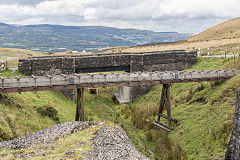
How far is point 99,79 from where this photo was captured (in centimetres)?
2383

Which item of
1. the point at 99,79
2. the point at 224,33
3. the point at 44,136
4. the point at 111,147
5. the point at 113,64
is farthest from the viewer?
the point at 224,33

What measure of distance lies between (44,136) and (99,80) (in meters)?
7.71

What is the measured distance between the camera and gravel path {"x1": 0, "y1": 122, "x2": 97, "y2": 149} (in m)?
17.5

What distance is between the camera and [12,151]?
15844mm

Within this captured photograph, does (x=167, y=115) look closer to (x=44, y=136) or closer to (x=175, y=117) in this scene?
(x=175, y=117)

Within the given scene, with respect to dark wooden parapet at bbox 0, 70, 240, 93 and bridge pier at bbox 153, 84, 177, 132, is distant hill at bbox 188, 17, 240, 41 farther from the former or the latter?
bridge pier at bbox 153, 84, 177, 132

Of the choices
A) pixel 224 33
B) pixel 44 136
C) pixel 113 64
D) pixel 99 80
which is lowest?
pixel 44 136

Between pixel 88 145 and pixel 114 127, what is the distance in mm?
4254

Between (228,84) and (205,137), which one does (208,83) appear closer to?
(228,84)

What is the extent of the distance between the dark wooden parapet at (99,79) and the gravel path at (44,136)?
3.92 m

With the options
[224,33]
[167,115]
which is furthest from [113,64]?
[224,33]

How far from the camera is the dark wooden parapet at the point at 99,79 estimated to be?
69.6 feet

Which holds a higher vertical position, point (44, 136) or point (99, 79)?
point (99, 79)

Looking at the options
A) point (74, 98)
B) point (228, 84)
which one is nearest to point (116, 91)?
point (74, 98)
